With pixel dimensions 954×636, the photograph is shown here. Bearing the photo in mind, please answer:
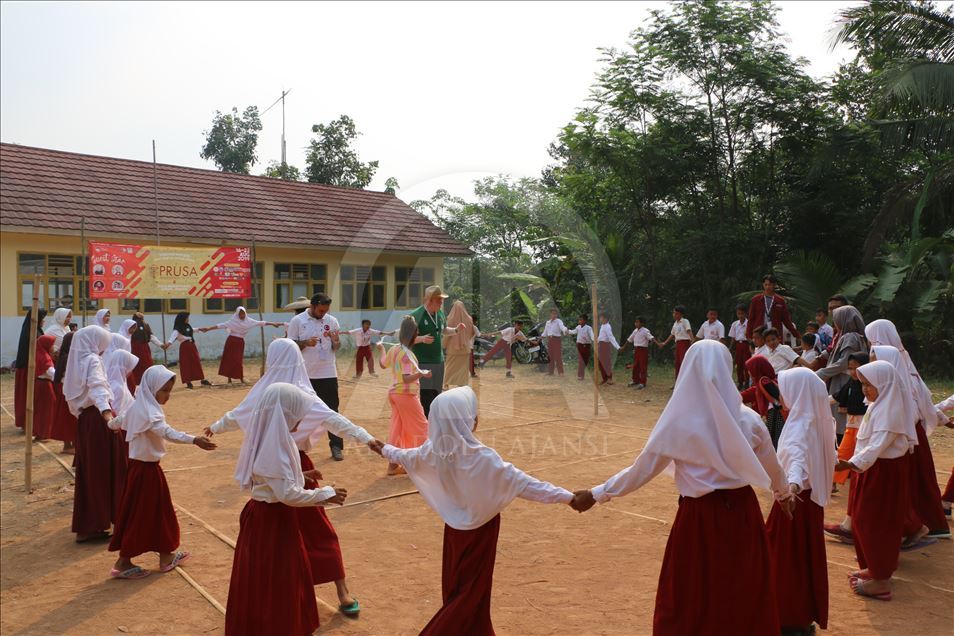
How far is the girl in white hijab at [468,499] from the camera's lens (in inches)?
136

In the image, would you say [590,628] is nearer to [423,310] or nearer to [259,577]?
[259,577]

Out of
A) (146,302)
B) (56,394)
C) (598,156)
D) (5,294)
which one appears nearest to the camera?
(56,394)

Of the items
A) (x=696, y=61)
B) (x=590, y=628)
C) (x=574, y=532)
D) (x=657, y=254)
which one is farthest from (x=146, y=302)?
(x=590, y=628)

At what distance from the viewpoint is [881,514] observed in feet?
15.4

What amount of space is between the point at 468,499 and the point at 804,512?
196 centimetres

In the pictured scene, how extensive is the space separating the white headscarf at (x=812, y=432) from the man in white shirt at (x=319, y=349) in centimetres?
574

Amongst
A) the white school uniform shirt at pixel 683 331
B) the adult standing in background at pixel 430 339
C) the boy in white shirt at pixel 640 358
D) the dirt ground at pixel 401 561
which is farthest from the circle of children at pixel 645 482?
the boy in white shirt at pixel 640 358

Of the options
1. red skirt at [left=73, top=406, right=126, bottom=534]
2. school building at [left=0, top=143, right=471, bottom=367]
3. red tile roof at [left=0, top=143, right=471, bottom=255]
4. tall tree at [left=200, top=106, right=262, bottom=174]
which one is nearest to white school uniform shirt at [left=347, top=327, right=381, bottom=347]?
school building at [left=0, top=143, right=471, bottom=367]

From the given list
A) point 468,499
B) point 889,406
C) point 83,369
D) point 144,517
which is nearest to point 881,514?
point 889,406

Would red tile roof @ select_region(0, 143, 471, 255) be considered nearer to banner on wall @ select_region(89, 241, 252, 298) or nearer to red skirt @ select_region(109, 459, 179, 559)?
banner on wall @ select_region(89, 241, 252, 298)

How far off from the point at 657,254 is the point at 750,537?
17493 mm

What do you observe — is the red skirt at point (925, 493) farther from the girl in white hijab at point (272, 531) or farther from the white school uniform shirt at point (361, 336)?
the white school uniform shirt at point (361, 336)

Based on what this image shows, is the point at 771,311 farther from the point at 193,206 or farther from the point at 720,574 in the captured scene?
the point at 193,206

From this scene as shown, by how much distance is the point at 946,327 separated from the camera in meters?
14.6
